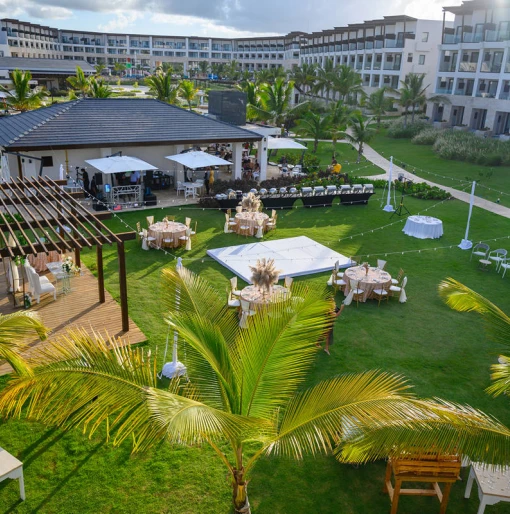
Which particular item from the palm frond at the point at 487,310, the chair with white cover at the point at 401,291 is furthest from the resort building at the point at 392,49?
the palm frond at the point at 487,310

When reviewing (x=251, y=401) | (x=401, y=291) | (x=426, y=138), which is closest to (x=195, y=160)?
(x=401, y=291)

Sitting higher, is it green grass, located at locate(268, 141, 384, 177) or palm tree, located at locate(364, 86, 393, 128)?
palm tree, located at locate(364, 86, 393, 128)

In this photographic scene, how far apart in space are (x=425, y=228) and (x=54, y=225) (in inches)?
570

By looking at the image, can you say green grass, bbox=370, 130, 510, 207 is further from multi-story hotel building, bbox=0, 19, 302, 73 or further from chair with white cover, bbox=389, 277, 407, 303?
multi-story hotel building, bbox=0, 19, 302, 73

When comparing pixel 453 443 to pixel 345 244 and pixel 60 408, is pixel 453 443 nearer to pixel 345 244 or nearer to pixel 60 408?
pixel 60 408

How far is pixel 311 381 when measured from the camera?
1099cm

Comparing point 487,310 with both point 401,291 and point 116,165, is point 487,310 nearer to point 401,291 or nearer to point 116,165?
point 401,291

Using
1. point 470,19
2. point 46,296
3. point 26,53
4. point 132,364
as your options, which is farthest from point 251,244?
point 26,53

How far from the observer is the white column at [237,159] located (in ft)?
90.9

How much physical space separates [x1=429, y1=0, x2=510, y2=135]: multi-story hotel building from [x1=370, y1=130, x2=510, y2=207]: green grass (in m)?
9.40

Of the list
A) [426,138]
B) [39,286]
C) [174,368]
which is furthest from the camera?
[426,138]

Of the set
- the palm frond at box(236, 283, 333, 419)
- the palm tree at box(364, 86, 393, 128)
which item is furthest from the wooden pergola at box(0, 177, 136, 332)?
the palm tree at box(364, 86, 393, 128)

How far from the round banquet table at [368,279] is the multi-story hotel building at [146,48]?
347 feet

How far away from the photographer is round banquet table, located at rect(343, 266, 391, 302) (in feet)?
49.1
